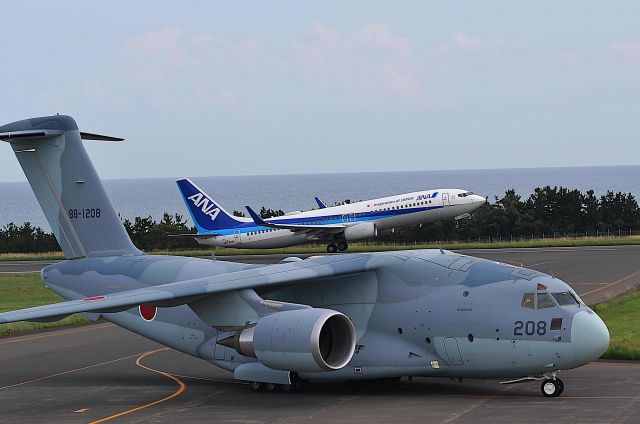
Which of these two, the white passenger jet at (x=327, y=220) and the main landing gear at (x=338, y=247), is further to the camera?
the main landing gear at (x=338, y=247)

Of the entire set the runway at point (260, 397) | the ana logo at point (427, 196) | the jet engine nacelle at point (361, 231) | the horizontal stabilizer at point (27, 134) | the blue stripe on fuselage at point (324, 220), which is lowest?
the runway at point (260, 397)

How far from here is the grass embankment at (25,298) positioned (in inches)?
1407

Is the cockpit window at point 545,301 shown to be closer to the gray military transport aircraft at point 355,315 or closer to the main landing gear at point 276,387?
the gray military transport aircraft at point 355,315

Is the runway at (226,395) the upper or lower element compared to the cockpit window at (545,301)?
lower

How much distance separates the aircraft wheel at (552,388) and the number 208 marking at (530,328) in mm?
1114

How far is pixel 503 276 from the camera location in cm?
2023

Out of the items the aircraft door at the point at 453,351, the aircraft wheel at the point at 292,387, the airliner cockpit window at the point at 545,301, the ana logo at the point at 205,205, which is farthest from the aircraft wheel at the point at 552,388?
the ana logo at the point at 205,205

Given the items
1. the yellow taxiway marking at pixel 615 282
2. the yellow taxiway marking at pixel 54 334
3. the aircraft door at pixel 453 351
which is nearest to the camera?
the aircraft door at pixel 453 351

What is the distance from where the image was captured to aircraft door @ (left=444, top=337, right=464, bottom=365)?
19.8 metres

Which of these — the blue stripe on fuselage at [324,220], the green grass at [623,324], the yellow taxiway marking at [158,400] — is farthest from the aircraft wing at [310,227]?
the yellow taxiway marking at [158,400]

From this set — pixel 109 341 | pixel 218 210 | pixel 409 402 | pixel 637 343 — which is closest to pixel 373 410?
pixel 409 402

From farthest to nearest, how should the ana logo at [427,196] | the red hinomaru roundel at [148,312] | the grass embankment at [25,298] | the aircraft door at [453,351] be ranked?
the ana logo at [427,196]
the grass embankment at [25,298]
the red hinomaru roundel at [148,312]
the aircraft door at [453,351]

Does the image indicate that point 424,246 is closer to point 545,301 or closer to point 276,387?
point 276,387

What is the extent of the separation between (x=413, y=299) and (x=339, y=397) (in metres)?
2.59
